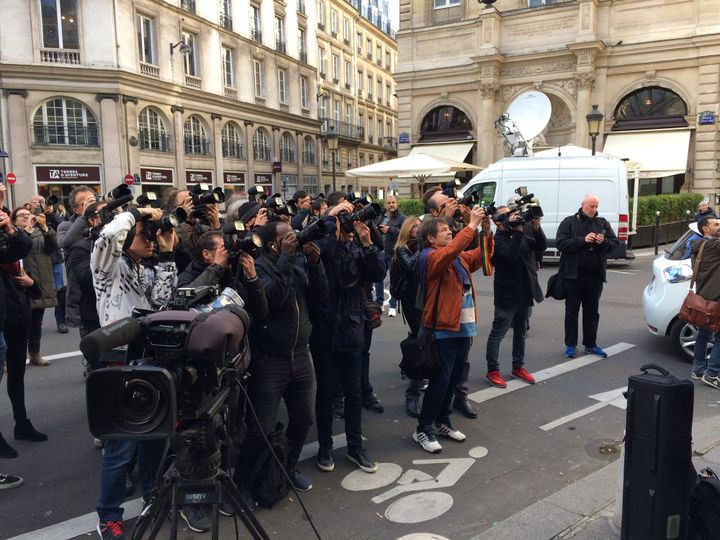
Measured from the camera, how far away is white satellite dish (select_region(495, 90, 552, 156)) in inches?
691

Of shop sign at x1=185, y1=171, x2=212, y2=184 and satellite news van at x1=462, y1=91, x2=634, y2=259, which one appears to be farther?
shop sign at x1=185, y1=171, x2=212, y2=184

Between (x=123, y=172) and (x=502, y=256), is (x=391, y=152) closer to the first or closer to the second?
(x=123, y=172)

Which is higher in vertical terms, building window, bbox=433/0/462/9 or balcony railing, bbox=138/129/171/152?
building window, bbox=433/0/462/9

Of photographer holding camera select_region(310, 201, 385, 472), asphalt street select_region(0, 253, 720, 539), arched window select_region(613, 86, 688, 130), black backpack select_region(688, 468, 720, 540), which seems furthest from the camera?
arched window select_region(613, 86, 688, 130)

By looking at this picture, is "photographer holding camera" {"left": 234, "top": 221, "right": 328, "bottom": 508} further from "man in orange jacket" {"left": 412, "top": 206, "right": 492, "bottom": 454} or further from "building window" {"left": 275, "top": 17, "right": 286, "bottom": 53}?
"building window" {"left": 275, "top": 17, "right": 286, "bottom": 53}

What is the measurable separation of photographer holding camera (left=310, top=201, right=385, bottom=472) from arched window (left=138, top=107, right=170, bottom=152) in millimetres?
26336

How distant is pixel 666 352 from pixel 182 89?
1111 inches

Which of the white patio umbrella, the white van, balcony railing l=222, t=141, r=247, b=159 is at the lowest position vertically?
the white van

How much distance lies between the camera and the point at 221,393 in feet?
7.45

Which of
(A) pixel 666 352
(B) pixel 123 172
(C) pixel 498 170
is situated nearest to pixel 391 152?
(B) pixel 123 172

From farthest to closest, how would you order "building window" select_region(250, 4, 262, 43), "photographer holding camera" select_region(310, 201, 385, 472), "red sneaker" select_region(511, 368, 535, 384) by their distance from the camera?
1. "building window" select_region(250, 4, 262, 43)
2. "red sneaker" select_region(511, 368, 535, 384)
3. "photographer holding camera" select_region(310, 201, 385, 472)

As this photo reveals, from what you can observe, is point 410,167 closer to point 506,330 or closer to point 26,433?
point 506,330

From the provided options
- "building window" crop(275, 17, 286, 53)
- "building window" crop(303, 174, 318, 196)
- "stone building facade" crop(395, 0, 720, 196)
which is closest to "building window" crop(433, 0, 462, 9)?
"stone building facade" crop(395, 0, 720, 196)

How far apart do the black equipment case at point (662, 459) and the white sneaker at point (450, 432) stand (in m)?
1.71
